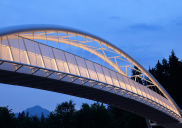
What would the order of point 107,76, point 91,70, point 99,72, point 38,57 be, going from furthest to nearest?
point 107,76
point 99,72
point 91,70
point 38,57

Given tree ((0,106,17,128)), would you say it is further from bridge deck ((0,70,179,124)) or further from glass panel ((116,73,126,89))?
glass panel ((116,73,126,89))

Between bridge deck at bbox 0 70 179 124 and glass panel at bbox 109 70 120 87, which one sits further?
glass panel at bbox 109 70 120 87

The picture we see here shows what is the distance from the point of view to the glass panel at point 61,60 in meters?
24.7

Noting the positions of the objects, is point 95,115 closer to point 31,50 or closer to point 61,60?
point 61,60

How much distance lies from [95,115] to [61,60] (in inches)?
1846

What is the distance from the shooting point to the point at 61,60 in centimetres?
2509

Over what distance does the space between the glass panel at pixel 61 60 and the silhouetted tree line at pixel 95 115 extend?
4446 cm

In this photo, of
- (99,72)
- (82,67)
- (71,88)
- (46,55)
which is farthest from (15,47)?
(99,72)

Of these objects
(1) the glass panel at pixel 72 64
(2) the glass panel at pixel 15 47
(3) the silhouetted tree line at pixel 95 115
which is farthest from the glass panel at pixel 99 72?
(3) the silhouetted tree line at pixel 95 115

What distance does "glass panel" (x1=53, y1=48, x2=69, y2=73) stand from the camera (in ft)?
80.9

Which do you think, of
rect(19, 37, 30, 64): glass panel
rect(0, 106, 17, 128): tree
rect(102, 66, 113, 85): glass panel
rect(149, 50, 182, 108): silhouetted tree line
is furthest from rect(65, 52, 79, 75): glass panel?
rect(149, 50, 182, 108): silhouetted tree line

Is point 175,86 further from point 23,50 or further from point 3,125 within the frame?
point 23,50

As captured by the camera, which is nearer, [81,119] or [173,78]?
[81,119]

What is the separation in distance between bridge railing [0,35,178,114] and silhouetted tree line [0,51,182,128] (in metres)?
36.2
